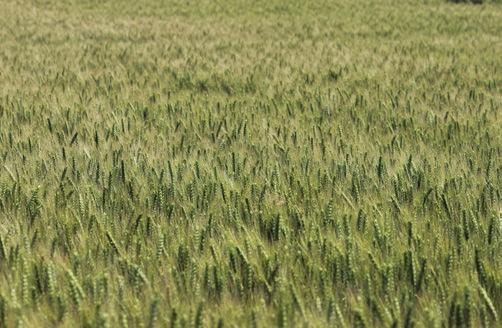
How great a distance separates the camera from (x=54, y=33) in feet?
32.4

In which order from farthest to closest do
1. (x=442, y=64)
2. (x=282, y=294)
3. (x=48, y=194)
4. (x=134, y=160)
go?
(x=442, y=64) < (x=134, y=160) < (x=48, y=194) < (x=282, y=294)

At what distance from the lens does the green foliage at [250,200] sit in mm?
1490

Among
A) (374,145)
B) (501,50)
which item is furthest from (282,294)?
(501,50)

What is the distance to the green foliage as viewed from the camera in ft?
4.89

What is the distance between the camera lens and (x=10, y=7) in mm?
15922

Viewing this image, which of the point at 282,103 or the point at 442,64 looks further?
the point at 442,64

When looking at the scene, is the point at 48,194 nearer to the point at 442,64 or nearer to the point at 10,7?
the point at 442,64

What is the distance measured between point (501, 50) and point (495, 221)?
6.21m

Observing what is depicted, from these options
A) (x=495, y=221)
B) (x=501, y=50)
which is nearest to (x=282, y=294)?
(x=495, y=221)

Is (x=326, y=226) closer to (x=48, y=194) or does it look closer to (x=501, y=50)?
(x=48, y=194)

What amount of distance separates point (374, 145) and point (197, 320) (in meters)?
1.99

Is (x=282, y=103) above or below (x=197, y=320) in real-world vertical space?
below

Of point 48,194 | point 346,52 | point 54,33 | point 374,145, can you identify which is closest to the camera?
point 48,194

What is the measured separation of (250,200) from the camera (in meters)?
2.18
